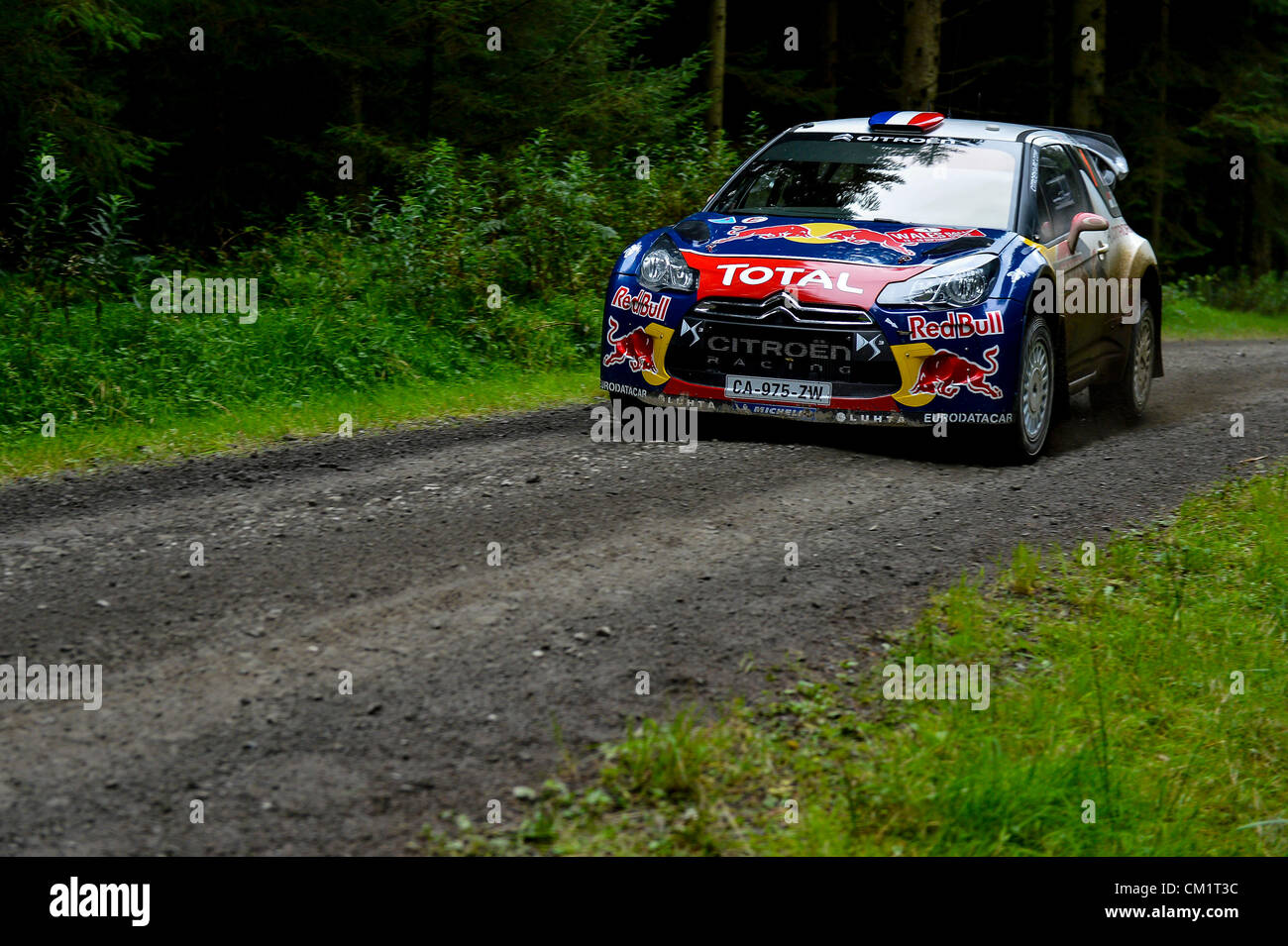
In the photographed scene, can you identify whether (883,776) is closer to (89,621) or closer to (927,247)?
(89,621)

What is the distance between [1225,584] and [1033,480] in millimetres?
1669

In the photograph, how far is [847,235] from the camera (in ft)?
27.1

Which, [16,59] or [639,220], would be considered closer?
[16,59]

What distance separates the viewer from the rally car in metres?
7.70

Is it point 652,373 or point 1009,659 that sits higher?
point 652,373

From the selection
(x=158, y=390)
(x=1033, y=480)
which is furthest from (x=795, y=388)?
(x=158, y=390)

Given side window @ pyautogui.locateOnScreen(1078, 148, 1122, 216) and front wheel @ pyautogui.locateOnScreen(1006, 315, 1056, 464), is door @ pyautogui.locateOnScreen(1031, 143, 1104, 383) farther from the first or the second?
side window @ pyautogui.locateOnScreen(1078, 148, 1122, 216)

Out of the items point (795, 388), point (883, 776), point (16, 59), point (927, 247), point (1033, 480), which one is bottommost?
point (883, 776)

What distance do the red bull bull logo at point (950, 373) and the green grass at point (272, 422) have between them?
3.31 meters

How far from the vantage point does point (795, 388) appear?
7809 mm

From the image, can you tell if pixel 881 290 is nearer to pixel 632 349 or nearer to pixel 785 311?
pixel 785 311

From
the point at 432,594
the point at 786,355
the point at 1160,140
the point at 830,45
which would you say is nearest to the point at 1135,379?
the point at 786,355

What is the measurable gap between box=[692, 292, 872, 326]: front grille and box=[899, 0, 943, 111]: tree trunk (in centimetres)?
990
